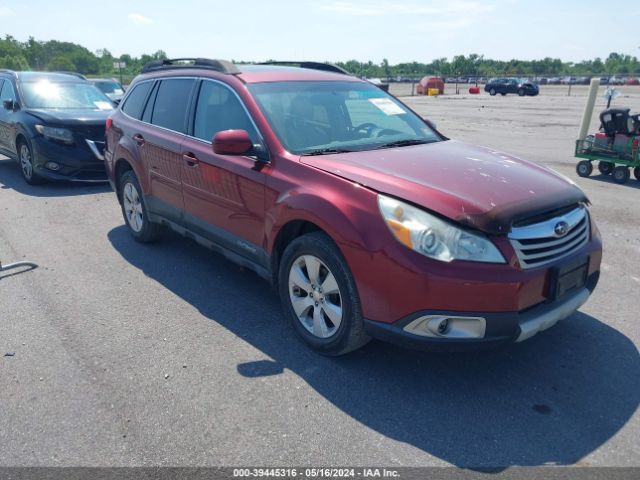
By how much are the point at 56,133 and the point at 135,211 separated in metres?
3.61

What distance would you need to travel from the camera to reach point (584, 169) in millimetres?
10109

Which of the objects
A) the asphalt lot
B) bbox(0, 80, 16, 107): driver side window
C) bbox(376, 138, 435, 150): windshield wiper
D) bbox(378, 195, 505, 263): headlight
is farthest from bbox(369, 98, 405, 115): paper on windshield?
bbox(0, 80, 16, 107): driver side window

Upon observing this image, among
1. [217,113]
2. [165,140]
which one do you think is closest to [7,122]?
[165,140]

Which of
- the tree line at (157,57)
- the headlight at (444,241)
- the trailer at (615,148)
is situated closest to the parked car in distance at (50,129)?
the headlight at (444,241)

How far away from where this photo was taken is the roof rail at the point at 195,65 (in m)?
4.53

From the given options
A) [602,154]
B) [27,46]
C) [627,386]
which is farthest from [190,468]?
[27,46]

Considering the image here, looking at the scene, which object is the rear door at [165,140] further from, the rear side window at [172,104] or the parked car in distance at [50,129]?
the parked car in distance at [50,129]

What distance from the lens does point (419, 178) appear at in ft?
10.7

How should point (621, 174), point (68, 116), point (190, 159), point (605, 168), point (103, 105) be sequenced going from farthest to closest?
point (605, 168)
point (103, 105)
point (621, 174)
point (68, 116)
point (190, 159)

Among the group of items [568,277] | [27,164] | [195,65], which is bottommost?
[27,164]

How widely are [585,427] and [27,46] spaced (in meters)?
112

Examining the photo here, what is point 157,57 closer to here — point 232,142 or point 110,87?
point 110,87

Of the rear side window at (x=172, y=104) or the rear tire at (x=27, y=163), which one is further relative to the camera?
the rear tire at (x=27, y=163)

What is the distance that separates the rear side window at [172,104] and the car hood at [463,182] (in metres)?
1.76
